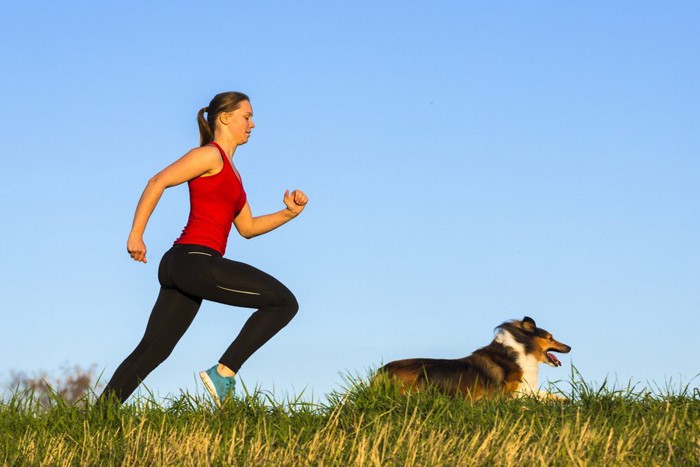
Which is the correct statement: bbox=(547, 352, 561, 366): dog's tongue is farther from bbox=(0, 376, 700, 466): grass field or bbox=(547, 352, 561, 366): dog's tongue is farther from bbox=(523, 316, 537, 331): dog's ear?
bbox=(0, 376, 700, 466): grass field

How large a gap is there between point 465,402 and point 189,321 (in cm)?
197

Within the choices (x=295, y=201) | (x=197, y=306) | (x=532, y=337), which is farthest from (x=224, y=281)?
(x=532, y=337)

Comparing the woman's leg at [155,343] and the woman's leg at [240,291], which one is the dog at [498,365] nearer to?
the woman's leg at [240,291]

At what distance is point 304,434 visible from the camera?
237 inches

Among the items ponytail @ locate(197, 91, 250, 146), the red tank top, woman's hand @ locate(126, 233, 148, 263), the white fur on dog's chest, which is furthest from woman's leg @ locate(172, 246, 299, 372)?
the white fur on dog's chest

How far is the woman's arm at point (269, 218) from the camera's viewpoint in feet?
23.3

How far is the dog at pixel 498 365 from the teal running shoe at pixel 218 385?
7.96ft

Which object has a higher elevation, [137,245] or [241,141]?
[241,141]

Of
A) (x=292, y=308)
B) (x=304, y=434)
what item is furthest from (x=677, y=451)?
(x=292, y=308)

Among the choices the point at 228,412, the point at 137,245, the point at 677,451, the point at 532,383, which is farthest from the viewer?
the point at 532,383

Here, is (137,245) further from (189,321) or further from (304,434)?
(304,434)

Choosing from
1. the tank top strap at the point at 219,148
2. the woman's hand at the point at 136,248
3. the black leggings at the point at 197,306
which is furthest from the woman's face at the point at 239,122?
the woman's hand at the point at 136,248

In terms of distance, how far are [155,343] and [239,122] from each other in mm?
1634

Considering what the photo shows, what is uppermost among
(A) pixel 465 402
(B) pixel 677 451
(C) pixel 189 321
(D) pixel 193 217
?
(D) pixel 193 217
